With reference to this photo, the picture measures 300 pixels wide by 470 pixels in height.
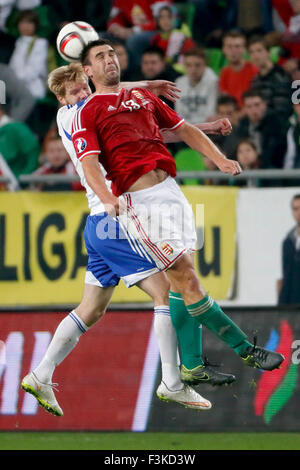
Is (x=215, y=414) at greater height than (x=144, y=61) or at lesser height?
lesser

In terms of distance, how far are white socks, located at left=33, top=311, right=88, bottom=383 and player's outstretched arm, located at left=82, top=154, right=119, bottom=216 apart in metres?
1.31

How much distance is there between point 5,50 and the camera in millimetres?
13664

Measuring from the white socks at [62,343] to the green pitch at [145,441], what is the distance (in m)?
Result: 1.62

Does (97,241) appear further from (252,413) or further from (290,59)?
(290,59)

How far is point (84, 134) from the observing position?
7.25 metres

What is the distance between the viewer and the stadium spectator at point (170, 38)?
13.3 m

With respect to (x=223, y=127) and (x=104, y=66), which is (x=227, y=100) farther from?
(x=104, y=66)

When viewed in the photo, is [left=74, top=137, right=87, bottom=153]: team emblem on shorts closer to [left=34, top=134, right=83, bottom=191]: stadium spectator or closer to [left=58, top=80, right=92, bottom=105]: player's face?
[left=58, top=80, right=92, bottom=105]: player's face

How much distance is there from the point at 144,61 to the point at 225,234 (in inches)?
115

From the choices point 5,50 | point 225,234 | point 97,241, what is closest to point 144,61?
point 5,50

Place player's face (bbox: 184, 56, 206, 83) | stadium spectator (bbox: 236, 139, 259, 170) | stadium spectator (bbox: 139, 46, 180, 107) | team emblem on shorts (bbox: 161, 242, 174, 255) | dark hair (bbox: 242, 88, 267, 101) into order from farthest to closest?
stadium spectator (bbox: 139, 46, 180, 107) < player's face (bbox: 184, 56, 206, 83) < dark hair (bbox: 242, 88, 267, 101) < stadium spectator (bbox: 236, 139, 259, 170) < team emblem on shorts (bbox: 161, 242, 174, 255)

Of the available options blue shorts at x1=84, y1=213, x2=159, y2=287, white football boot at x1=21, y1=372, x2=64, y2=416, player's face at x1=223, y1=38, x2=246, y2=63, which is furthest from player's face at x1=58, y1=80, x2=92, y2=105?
player's face at x1=223, y1=38, x2=246, y2=63

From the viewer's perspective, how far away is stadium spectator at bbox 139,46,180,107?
497 inches

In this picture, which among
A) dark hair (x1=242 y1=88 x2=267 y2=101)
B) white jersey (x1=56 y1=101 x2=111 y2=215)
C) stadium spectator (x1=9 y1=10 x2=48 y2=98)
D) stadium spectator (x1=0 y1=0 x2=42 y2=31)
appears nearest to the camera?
white jersey (x1=56 y1=101 x2=111 y2=215)
